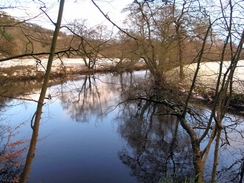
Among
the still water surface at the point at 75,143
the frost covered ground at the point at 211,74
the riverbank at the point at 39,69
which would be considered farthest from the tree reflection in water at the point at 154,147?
the riverbank at the point at 39,69

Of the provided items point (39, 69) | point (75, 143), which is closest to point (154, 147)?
point (75, 143)

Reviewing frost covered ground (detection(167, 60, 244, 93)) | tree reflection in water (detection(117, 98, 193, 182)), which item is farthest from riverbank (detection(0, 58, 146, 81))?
tree reflection in water (detection(117, 98, 193, 182))

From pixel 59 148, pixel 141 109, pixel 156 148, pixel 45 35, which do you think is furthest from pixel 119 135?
pixel 45 35

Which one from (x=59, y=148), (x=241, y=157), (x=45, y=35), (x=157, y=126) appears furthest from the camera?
(x=157, y=126)

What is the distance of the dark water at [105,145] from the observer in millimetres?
5211

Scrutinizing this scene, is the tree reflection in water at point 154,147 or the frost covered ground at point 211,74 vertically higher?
the frost covered ground at point 211,74

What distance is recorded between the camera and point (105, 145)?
6746mm

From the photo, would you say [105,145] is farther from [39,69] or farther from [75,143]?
[39,69]

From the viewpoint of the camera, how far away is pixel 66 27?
2508 mm

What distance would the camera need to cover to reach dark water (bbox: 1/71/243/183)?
5211mm

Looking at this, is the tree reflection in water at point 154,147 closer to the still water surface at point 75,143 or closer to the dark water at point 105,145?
the dark water at point 105,145

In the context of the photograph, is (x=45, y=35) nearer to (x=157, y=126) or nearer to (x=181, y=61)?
(x=181, y=61)

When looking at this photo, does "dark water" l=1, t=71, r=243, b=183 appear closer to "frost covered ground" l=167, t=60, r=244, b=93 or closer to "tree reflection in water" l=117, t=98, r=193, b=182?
"tree reflection in water" l=117, t=98, r=193, b=182

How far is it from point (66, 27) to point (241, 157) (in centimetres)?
566
